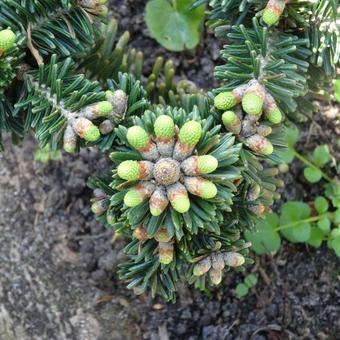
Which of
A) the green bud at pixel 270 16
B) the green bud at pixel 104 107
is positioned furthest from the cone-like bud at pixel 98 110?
the green bud at pixel 270 16

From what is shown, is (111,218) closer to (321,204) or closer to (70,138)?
(70,138)

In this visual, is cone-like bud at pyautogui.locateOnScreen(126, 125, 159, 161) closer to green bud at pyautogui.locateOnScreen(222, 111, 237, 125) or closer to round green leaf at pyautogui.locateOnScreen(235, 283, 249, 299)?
green bud at pyautogui.locateOnScreen(222, 111, 237, 125)

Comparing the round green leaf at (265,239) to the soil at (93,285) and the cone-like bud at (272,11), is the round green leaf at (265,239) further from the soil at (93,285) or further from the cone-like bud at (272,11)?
the cone-like bud at (272,11)

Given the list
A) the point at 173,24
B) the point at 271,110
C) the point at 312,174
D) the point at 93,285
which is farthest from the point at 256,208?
the point at 173,24

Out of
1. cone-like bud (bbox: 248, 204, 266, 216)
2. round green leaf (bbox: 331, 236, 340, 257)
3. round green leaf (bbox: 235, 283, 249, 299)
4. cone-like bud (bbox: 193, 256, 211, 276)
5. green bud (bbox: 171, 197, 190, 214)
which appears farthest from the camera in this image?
round green leaf (bbox: 235, 283, 249, 299)

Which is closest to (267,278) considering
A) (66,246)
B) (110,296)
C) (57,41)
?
(110,296)

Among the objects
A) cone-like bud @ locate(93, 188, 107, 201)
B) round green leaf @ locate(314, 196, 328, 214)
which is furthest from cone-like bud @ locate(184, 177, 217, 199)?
round green leaf @ locate(314, 196, 328, 214)

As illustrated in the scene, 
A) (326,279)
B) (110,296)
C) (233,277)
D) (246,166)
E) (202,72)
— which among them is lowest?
(326,279)

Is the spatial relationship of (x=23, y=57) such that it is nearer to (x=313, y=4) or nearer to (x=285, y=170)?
(x=313, y=4)
